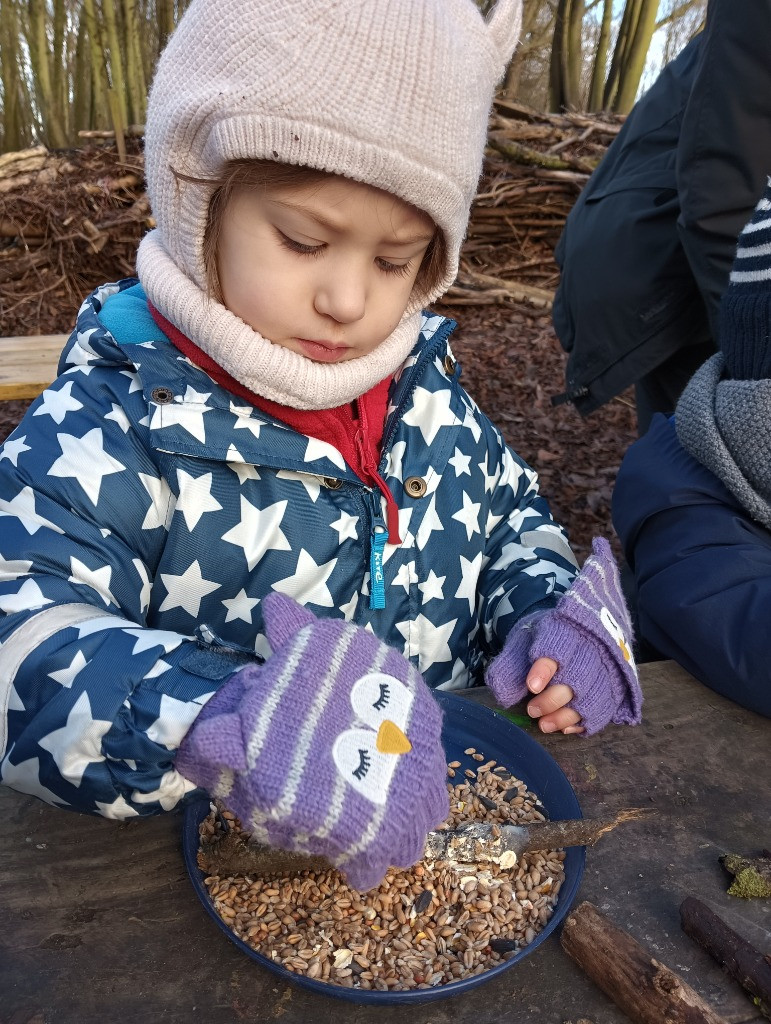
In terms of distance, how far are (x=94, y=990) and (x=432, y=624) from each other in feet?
3.43

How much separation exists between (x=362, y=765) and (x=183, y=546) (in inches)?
28.9

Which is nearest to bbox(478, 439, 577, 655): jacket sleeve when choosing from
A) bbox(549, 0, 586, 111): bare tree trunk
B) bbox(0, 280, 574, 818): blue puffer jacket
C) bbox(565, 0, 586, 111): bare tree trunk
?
bbox(0, 280, 574, 818): blue puffer jacket

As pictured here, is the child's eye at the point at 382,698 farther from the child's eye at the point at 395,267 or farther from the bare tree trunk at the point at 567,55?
the bare tree trunk at the point at 567,55

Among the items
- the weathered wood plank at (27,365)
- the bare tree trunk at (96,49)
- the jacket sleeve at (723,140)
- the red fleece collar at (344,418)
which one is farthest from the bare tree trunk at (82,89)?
the red fleece collar at (344,418)

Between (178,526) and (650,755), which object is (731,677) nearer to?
(650,755)

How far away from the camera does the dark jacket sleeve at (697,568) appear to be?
184 centimetres

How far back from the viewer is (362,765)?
1075 millimetres

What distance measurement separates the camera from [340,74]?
1456 millimetres

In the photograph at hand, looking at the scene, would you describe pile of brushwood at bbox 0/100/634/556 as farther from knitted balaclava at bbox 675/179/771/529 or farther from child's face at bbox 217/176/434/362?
child's face at bbox 217/176/434/362

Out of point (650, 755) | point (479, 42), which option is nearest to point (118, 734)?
point (650, 755)

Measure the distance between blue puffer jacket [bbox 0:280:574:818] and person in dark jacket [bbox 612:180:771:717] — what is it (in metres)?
0.25

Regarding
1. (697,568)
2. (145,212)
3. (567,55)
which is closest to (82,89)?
(145,212)

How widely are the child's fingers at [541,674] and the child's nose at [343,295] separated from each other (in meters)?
0.73

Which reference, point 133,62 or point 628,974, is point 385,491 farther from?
point 133,62
